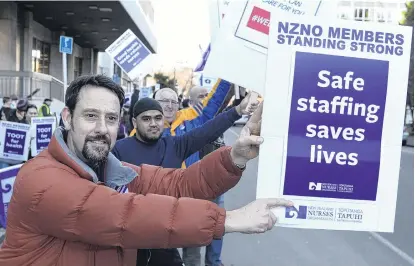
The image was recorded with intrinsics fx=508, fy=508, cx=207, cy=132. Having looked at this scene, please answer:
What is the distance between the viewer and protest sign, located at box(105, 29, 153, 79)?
10289 millimetres

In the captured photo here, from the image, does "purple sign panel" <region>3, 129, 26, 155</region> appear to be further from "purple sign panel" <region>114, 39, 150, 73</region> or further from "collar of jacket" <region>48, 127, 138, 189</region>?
"collar of jacket" <region>48, 127, 138, 189</region>

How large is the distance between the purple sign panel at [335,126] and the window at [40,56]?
86.7 feet

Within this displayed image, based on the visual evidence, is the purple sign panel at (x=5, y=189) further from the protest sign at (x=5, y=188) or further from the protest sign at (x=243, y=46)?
the protest sign at (x=243, y=46)

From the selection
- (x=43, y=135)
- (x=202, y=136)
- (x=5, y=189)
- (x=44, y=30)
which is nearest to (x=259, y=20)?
(x=202, y=136)

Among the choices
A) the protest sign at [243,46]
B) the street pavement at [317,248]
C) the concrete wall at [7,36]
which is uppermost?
the concrete wall at [7,36]

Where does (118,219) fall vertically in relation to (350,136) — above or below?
below

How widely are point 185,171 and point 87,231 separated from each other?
84 cm

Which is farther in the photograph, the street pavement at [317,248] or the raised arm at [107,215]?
the street pavement at [317,248]

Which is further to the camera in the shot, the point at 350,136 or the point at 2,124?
the point at 2,124

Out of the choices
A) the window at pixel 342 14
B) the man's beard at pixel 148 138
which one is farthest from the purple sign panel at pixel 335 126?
the man's beard at pixel 148 138

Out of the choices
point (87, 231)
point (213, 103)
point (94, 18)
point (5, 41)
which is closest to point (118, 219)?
point (87, 231)

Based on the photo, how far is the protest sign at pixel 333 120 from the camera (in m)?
1.98

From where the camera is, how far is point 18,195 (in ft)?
5.50

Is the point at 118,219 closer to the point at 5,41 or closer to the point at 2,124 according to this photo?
the point at 2,124
